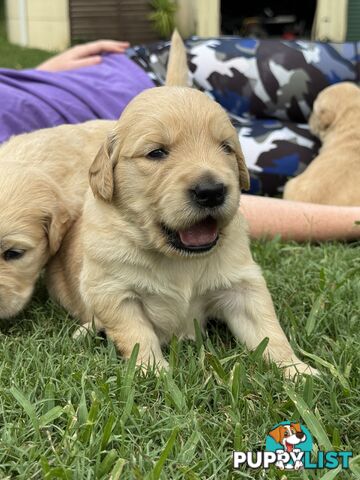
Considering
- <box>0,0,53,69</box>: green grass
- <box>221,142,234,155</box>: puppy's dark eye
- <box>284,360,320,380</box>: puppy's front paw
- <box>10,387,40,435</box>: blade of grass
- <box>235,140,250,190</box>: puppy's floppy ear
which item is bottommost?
<box>0,0,53,69</box>: green grass

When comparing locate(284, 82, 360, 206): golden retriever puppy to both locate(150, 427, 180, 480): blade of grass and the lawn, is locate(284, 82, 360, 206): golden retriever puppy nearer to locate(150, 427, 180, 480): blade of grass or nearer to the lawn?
the lawn

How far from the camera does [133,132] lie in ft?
6.81

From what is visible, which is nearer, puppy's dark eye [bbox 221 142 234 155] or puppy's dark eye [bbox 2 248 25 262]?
puppy's dark eye [bbox 221 142 234 155]

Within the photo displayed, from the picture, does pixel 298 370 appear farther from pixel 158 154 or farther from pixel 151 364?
pixel 158 154

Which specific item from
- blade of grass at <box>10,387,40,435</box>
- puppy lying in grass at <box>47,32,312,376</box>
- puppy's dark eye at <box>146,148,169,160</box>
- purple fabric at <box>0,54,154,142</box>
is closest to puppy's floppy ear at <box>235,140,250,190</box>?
puppy lying in grass at <box>47,32,312,376</box>

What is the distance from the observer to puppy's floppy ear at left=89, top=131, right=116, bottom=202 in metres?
2.13

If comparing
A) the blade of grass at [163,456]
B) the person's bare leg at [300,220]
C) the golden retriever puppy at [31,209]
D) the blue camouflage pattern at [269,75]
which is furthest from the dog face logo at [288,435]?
the blue camouflage pattern at [269,75]

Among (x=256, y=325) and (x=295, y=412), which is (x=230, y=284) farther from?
(x=295, y=412)

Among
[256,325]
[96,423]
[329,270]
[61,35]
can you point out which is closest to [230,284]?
Answer: [256,325]

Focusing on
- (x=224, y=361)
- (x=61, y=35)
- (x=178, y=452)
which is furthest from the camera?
(x=61, y=35)

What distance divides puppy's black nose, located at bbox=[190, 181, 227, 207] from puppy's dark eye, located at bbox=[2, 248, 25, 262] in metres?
0.83

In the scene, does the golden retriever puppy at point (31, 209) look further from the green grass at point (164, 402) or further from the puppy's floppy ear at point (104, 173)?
the puppy's floppy ear at point (104, 173)

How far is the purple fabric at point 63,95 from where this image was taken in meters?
3.80

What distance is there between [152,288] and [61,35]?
1001 centimetres
